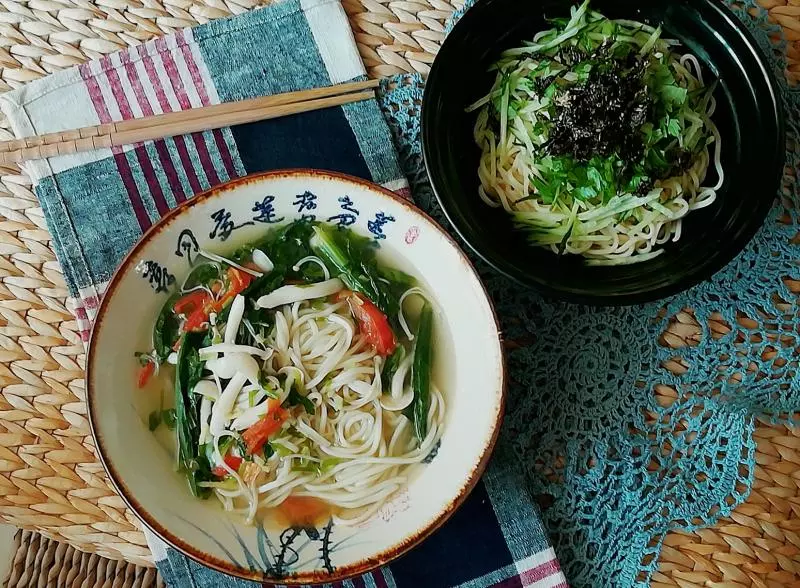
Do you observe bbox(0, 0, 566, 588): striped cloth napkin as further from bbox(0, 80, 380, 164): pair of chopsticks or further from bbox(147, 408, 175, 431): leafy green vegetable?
bbox(147, 408, 175, 431): leafy green vegetable

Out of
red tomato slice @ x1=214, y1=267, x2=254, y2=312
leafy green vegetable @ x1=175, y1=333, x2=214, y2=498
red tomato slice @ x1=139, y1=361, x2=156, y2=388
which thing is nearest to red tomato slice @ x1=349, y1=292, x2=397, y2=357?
red tomato slice @ x1=214, y1=267, x2=254, y2=312

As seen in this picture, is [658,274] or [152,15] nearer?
[658,274]

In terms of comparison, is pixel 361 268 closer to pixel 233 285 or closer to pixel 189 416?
pixel 233 285

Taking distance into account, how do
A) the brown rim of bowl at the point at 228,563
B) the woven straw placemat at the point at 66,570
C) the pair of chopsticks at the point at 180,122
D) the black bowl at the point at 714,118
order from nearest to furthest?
the brown rim of bowl at the point at 228,563
the black bowl at the point at 714,118
the pair of chopsticks at the point at 180,122
the woven straw placemat at the point at 66,570

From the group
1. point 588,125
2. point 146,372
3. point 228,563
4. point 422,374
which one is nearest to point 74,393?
point 146,372

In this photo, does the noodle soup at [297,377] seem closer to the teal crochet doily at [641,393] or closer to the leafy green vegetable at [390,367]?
the leafy green vegetable at [390,367]

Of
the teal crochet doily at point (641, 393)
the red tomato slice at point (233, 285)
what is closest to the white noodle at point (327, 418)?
the red tomato slice at point (233, 285)

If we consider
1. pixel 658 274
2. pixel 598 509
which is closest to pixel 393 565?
pixel 598 509

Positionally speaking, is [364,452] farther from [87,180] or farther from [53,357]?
[87,180]
